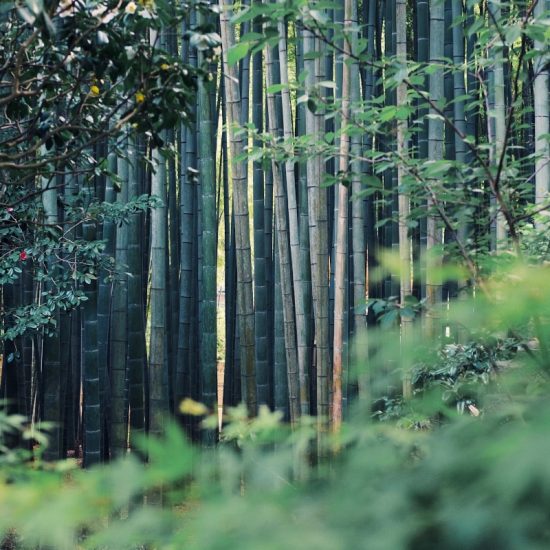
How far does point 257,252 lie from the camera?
433 cm

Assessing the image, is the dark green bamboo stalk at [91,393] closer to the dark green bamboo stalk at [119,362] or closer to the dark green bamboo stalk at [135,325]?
the dark green bamboo stalk at [119,362]

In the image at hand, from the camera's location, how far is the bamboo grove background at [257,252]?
345cm

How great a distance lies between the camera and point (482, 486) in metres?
0.56

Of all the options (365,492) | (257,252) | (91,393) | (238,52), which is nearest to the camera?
(365,492)

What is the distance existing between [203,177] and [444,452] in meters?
3.30

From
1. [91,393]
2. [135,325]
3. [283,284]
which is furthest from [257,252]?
[91,393]

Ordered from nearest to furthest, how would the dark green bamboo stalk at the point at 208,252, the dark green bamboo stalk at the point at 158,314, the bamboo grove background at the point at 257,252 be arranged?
the bamboo grove background at the point at 257,252
the dark green bamboo stalk at the point at 158,314
the dark green bamboo stalk at the point at 208,252

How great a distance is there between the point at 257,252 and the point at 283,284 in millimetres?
457

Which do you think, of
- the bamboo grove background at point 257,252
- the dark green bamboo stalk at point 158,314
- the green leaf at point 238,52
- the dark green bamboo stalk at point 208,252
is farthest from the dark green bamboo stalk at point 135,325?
the green leaf at point 238,52

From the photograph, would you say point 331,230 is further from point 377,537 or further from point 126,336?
point 377,537

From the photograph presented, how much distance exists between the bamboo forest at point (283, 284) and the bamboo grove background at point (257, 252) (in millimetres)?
21

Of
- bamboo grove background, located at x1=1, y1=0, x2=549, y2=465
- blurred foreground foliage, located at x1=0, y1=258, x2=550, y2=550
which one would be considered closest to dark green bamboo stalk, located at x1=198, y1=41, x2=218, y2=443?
bamboo grove background, located at x1=1, y1=0, x2=549, y2=465

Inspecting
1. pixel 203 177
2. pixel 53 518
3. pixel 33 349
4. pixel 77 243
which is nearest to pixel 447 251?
pixel 53 518

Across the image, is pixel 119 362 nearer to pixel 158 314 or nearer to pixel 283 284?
pixel 158 314
